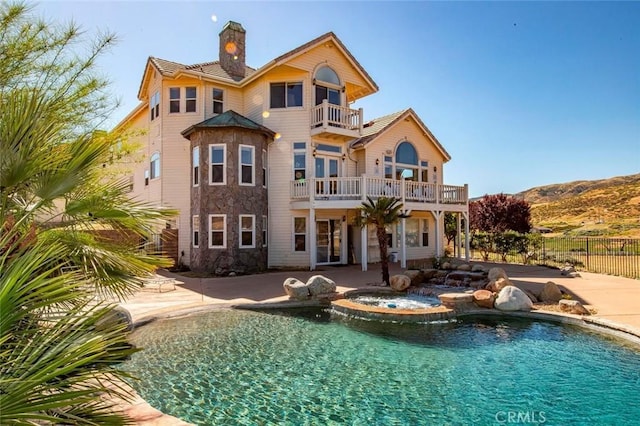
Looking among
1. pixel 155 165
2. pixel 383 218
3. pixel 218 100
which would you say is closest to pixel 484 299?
pixel 383 218

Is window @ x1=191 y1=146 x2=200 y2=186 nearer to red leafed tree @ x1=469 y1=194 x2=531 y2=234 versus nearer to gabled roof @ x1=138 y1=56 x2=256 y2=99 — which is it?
gabled roof @ x1=138 y1=56 x2=256 y2=99

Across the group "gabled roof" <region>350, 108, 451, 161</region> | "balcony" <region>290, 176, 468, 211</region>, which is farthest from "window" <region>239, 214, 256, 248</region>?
"gabled roof" <region>350, 108, 451, 161</region>

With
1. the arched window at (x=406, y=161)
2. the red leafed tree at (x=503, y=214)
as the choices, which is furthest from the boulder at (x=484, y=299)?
the red leafed tree at (x=503, y=214)

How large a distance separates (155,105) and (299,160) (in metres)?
9.70

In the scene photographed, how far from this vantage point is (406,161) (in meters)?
23.7

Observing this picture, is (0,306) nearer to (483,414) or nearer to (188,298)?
(483,414)

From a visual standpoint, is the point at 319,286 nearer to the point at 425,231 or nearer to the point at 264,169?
the point at 264,169

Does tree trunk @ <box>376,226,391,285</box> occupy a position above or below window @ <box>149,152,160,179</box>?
below

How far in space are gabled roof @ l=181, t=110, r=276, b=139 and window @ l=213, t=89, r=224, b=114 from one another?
117cm

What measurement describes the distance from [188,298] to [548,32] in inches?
648

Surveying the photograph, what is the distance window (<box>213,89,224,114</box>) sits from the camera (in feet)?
68.9

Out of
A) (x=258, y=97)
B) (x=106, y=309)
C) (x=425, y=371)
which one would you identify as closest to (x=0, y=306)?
(x=106, y=309)

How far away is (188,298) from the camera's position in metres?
12.4

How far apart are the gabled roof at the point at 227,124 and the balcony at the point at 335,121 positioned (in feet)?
8.25
